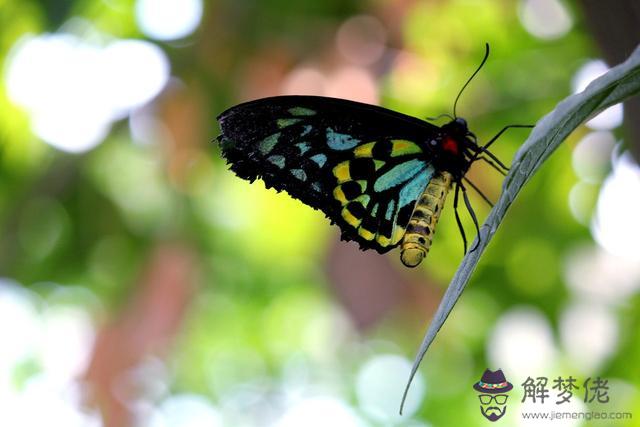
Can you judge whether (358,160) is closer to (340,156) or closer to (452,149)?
(340,156)

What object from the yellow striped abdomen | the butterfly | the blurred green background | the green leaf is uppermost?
the blurred green background

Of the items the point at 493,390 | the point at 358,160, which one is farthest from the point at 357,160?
the point at 493,390

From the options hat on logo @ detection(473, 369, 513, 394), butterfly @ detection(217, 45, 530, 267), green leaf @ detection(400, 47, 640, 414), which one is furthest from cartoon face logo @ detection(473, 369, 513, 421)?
green leaf @ detection(400, 47, 640, 414)

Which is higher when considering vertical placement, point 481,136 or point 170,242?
point 481,136

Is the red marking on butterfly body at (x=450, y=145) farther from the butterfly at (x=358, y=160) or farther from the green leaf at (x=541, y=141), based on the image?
the green leaf at (x=541, y=141)

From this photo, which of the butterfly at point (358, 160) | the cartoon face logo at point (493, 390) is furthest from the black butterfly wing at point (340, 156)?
the cartoon face logo at point (493, 390)

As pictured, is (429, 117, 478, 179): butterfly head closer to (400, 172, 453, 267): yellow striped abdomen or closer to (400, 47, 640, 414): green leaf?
(400, 172, 453, 267): yellow striped abdomen

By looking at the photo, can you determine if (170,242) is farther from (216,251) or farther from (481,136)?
(481,136)

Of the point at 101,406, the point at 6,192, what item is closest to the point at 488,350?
the point at 101,406
